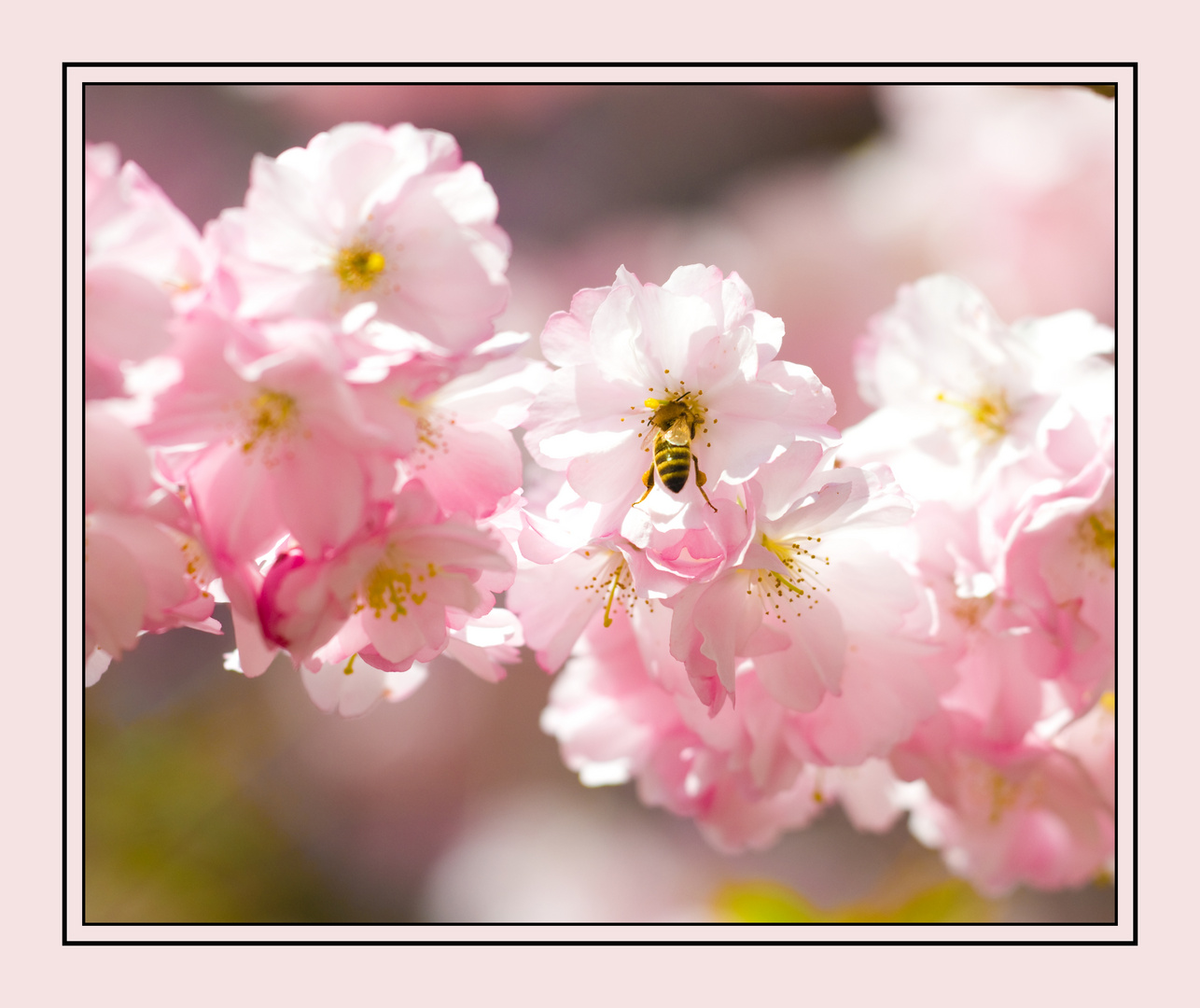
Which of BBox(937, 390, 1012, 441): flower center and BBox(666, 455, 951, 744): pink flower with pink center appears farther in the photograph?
BBox(937, 390, 1012, 441): flower center

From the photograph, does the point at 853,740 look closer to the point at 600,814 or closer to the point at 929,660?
the point at 929,660

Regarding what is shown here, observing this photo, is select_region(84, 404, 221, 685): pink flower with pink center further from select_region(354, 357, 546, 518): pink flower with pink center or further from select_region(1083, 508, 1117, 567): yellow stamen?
select_region(1083, 508, 1117, 567): yellow stamen

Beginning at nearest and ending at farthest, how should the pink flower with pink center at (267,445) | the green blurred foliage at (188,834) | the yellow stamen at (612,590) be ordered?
the pink flower with pink center at (267,445), the yellow stamen at (612,590), the green blurred foliage at (188,834)

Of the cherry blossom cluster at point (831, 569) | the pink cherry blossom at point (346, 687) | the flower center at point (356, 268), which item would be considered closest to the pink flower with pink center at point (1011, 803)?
the cherry blossom cluster at point (831, 569)

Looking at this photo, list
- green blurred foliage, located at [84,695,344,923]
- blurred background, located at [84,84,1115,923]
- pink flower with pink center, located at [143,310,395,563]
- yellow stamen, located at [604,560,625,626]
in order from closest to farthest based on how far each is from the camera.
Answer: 1. pink flower with pink center, located at [143,310,395,563]
2. yellow stamen, located at [604,560,625,626]
3. blurred background, located at [84,84,1115,923]
4. green blurred foliage, located at [84,695,344,923]

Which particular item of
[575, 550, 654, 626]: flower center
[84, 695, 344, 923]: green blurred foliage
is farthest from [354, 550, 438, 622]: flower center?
[84, 695, 344, 923]: green blurred foliage

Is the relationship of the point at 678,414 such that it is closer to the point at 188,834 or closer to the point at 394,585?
the point at 394,585

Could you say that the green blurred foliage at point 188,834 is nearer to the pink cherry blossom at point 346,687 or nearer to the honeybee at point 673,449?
the pink cherry blossom at point 346,687
